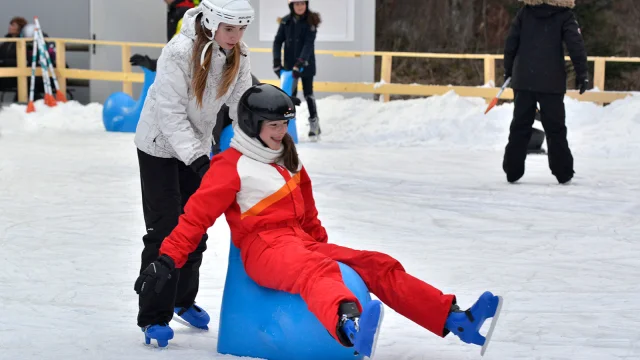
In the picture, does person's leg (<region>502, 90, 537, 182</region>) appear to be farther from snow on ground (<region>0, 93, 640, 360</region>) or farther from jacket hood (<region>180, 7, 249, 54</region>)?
jacket hood (<region>180, 7, 249, 54</region>)

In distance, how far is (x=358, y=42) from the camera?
Result: 13.7m

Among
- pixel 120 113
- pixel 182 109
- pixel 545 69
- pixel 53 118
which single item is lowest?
pixel 53 118

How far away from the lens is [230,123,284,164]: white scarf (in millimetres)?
3490

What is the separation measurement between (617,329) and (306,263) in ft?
4.38

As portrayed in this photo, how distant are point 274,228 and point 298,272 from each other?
0.25 m

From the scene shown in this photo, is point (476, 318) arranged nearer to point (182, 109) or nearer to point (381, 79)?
point (182, 109)

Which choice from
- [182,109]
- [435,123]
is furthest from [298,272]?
[435,123]

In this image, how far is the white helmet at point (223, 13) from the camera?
3.52 meters

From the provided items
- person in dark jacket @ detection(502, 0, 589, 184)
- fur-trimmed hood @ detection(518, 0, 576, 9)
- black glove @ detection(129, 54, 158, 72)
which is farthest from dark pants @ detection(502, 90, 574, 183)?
black glove @ detection(129, 54, 158, 72)

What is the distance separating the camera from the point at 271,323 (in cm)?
336

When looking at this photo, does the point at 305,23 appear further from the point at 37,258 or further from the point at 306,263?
the point at 306,263

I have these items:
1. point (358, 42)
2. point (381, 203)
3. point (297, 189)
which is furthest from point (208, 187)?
point (358, 42)

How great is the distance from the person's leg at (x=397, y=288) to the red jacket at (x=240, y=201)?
150mm

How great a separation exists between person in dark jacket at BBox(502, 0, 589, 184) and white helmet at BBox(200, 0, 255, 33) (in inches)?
174
